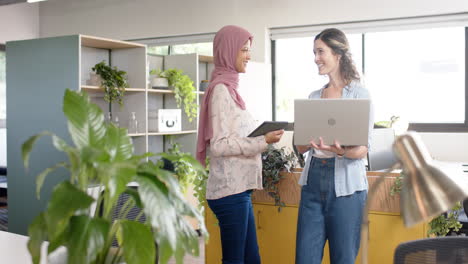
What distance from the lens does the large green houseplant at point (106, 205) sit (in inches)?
39.0

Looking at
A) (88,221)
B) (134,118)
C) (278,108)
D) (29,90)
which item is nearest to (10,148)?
(29,90)

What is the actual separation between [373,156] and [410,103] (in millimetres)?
2687

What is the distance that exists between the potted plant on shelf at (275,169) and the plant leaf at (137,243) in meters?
2.09

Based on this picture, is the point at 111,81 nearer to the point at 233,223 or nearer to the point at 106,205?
the point at 233,223

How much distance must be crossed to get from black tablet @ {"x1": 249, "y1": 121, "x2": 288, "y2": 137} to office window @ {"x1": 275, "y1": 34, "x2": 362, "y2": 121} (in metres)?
3.92

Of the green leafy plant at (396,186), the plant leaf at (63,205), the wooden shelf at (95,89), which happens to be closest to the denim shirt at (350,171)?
the green leafy plant at (396,186)

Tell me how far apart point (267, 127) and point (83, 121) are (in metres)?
1.43

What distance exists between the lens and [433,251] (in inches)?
60.2

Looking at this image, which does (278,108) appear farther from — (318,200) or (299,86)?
(318,200)

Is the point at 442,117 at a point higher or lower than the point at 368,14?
lower

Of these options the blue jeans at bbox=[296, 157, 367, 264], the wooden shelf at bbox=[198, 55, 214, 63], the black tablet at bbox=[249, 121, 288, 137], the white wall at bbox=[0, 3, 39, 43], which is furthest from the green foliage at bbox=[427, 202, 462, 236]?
the white wall at bbox=[0, 3, 39, 43]

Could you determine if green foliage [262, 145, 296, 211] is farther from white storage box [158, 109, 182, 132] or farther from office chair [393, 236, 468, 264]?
white storage box [158, 109, 182, 132]

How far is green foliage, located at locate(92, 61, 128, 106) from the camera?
16.2 feet

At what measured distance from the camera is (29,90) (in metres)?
4.77
